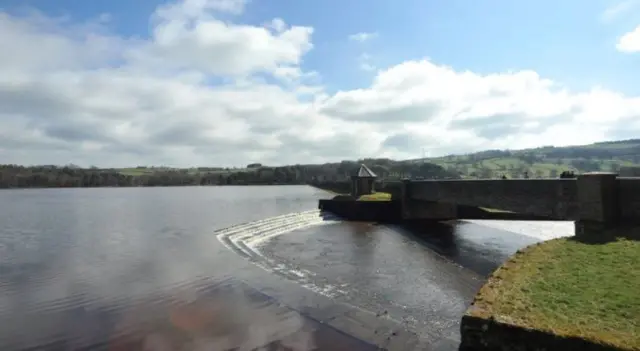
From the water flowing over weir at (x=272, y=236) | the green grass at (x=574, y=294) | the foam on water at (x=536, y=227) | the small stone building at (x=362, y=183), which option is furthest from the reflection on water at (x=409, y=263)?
the small stone building at (x=362, y=183)

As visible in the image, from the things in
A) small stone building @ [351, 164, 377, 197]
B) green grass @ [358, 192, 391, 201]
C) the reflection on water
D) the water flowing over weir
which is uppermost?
small stone building @ [351, 164, 377, 197]

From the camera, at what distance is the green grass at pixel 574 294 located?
788 cm

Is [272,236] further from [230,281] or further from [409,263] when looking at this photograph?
[230,281]

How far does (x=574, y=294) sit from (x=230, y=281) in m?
14.2

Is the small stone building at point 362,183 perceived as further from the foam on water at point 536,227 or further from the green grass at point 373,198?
the foam on water at point 536,227

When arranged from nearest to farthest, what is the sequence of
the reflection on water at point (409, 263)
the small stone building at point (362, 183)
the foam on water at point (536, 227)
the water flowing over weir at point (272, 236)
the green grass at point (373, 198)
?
1. the reflection on water at point (409, 263)
2. the water flowing over weir at point (272, 236)
3. the foam on water at point (536, 227)
4. the green grass at point (373, 198)
5. the small stone building at point (362, 183)

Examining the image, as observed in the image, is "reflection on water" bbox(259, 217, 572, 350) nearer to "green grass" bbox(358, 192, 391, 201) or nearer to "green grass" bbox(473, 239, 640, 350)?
"green grass" bbox(473, 239, 640, 350)

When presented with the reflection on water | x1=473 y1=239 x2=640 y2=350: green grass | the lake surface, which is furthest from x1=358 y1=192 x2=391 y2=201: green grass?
x1=473 y1=239 x2=640 y2=350: green grass

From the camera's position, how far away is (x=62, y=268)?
22859mm

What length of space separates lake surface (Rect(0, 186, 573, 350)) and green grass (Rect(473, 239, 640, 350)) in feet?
8.84

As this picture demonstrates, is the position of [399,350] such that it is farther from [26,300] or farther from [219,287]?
[26,300]

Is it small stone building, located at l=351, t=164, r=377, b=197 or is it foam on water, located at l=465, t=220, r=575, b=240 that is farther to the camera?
small stone building, located at l=351, t=164, r=377, b=197

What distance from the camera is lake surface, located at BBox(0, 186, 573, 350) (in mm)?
12781

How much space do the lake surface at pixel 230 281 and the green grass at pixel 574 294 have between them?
270cm
